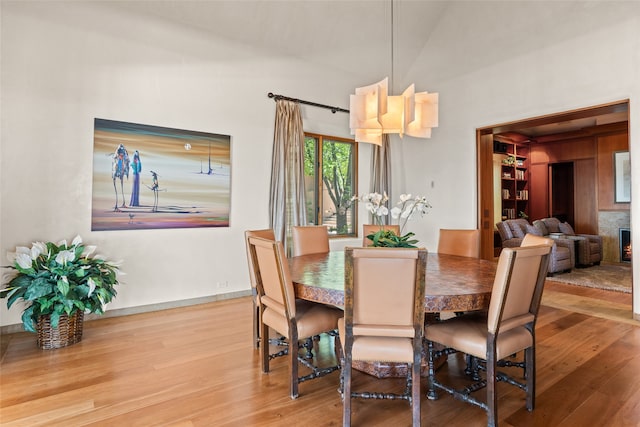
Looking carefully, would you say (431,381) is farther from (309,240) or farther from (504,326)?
(309,240)

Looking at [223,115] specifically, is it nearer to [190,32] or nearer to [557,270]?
[190,32]

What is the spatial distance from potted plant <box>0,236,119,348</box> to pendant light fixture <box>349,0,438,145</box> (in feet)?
8.52

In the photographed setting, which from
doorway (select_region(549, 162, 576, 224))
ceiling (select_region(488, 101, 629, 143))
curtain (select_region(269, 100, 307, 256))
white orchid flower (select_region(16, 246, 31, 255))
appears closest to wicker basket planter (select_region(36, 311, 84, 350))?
white orchid flower (select_region(16, 246, 31, 255))

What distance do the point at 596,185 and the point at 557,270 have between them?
301cm

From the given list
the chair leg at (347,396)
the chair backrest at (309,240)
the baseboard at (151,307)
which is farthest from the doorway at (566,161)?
the chair leg at (347,396)

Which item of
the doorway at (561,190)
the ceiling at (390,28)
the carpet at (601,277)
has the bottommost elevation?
the carpet at (601,277)

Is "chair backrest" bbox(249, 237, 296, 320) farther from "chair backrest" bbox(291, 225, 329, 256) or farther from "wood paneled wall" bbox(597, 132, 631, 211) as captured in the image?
"wood paneled wall" bbox(597, 132, 631, 211)

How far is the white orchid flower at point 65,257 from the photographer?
283cm

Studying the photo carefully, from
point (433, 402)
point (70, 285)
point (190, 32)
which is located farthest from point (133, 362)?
point (190, 32)

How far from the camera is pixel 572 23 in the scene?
4.03 metres

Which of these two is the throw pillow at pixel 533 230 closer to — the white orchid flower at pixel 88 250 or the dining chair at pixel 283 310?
the dining chair at pixel 283 310

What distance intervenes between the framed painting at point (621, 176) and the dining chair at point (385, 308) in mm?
7656

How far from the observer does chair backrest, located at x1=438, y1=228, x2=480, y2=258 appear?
10.3 ft

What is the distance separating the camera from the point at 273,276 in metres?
2.08
